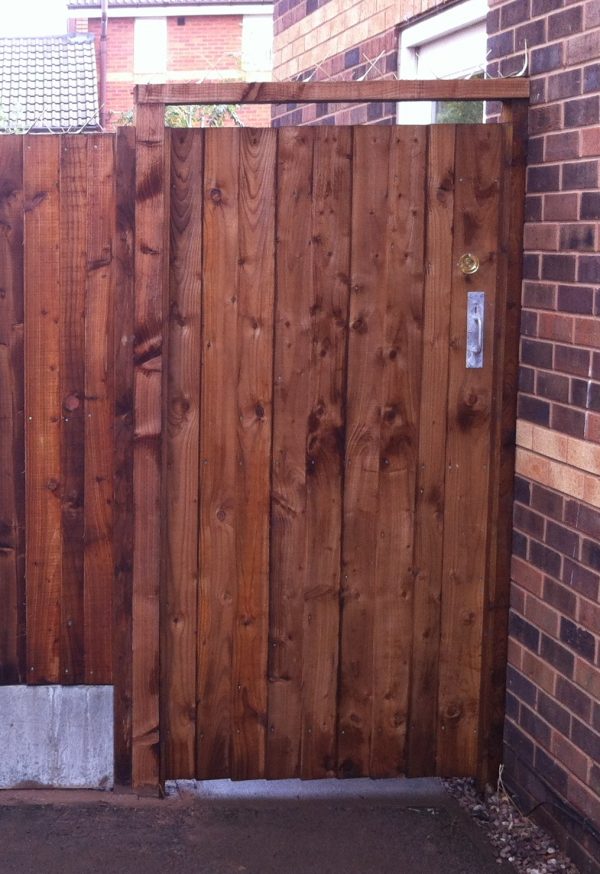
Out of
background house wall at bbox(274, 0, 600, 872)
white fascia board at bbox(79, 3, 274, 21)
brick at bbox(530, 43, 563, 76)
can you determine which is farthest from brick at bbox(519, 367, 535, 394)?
white fascia board at bbox(79, 3, 274, 21)

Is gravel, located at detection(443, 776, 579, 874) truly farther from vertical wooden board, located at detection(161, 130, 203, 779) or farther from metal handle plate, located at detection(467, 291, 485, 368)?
metal handle plate, located at detection(467, 291, 485, 368)

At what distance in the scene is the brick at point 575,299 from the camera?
3752mm

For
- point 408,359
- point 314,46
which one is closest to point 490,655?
point 408,359

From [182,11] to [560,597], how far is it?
35719mm

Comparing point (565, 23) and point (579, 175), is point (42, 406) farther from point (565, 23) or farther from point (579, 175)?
point (565, 23)

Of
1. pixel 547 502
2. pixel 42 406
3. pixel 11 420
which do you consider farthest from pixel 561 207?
pixel 11 420

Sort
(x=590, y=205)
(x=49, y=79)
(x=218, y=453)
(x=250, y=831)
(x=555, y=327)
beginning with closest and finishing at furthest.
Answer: (x=590, y=205), (x=555, y=327), (x=250, y=831), (x=218, y=453), (x=49, y=79)

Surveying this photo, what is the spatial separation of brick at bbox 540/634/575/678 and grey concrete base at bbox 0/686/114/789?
61.2 inches

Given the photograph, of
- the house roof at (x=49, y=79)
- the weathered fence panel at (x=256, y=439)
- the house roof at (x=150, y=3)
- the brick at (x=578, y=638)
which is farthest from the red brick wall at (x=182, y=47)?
the brick at (x=578, y=638)

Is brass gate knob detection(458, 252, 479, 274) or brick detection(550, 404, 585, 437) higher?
brass gate knob detection(458, 252, 479, 274)

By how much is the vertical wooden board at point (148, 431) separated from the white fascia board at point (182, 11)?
34014 mm

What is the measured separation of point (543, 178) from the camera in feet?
13.4

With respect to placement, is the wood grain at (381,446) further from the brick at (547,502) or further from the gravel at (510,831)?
the brick at (547,502)

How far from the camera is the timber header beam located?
4.15 meters
